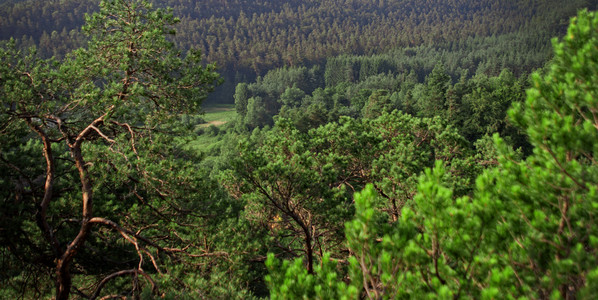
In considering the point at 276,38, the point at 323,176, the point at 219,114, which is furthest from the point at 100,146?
the point at 276,38

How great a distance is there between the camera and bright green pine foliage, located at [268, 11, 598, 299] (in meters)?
4.05

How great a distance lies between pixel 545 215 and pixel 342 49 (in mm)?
163417

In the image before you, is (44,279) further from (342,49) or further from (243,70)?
(342,49)

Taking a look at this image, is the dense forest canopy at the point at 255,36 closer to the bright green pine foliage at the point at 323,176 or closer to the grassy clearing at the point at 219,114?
the grassy clearing at the point at 219,114

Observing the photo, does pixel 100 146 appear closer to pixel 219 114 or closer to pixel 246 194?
pixel 246 194

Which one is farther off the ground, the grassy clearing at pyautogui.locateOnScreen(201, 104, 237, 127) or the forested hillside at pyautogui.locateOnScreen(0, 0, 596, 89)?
the forested hillside at pyautogui.locateOnScreen(0, 0, 596, 89)

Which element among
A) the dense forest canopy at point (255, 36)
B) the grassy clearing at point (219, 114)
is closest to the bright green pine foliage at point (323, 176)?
the grassy clearing at point (219, 114)

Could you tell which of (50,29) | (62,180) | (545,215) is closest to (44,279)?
(62,180)

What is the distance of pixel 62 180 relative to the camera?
31.8 feet

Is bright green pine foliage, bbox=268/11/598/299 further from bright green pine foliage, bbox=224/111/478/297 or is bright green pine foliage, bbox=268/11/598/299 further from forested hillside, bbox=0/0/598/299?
bright green pine foliage, bbox=224/111/478/297

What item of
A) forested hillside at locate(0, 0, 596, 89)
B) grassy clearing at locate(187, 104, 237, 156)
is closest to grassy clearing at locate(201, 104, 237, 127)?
grassy clearing at locate(187, 104, 237, 156)

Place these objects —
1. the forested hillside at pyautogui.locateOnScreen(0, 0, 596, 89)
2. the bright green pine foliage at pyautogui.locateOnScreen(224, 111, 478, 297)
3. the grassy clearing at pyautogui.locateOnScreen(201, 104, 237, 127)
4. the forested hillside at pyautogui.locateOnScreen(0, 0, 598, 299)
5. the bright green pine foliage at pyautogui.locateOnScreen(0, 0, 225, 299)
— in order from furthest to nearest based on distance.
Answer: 1. the forested hillside at pyautogui.locateOnScreen(0, 0, 596, 89)
2. the grassy clearing at pyautogui.locateOnScreen(201, 104, 237, 127)
3. the bright green pine foliage at pyautogui.locateOnScreen(224, 111, 478, 297)
4. the bright green pine foliage at pyautogui.locateOnScreen(0, 0, 225, 299)
5. the forested hillside at pyautogui.locateOnScreen(0, 0, 598, 299)

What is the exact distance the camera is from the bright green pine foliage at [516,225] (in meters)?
4.05

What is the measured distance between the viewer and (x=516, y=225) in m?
4.30
